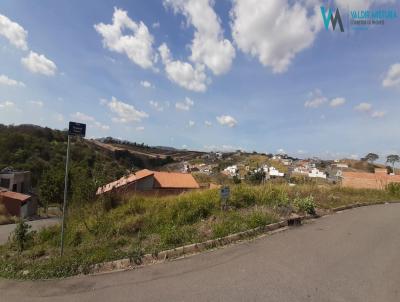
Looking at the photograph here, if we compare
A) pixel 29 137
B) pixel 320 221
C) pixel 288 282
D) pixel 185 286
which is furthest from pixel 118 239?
pixel 29 137

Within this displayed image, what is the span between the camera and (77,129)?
6848mm

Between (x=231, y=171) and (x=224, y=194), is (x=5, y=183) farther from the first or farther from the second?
(x=231, y=171)

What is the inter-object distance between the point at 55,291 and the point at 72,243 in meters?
2.56

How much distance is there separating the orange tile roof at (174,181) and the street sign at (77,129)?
108ft

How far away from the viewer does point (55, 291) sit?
558 centimetres

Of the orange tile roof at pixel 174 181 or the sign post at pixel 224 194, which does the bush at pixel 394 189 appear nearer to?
the sign post at pixel 224 194

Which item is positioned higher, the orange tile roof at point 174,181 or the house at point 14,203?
the orange tile roof at point 174,181

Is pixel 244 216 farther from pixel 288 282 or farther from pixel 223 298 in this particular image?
pixel 223 298

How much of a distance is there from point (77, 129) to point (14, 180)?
4792 cm

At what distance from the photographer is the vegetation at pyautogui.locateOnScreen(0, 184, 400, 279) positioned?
22.1 ft

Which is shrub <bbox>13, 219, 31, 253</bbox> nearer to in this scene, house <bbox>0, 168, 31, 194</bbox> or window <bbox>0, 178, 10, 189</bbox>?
house <bbox>0, 168, 31, 194</bbox>

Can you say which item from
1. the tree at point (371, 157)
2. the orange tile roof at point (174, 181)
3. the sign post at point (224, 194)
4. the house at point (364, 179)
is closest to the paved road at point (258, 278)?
the sign post at point (224, 194)

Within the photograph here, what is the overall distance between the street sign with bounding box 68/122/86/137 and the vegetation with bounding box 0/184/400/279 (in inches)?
104

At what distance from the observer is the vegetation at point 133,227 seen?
6.72 m
